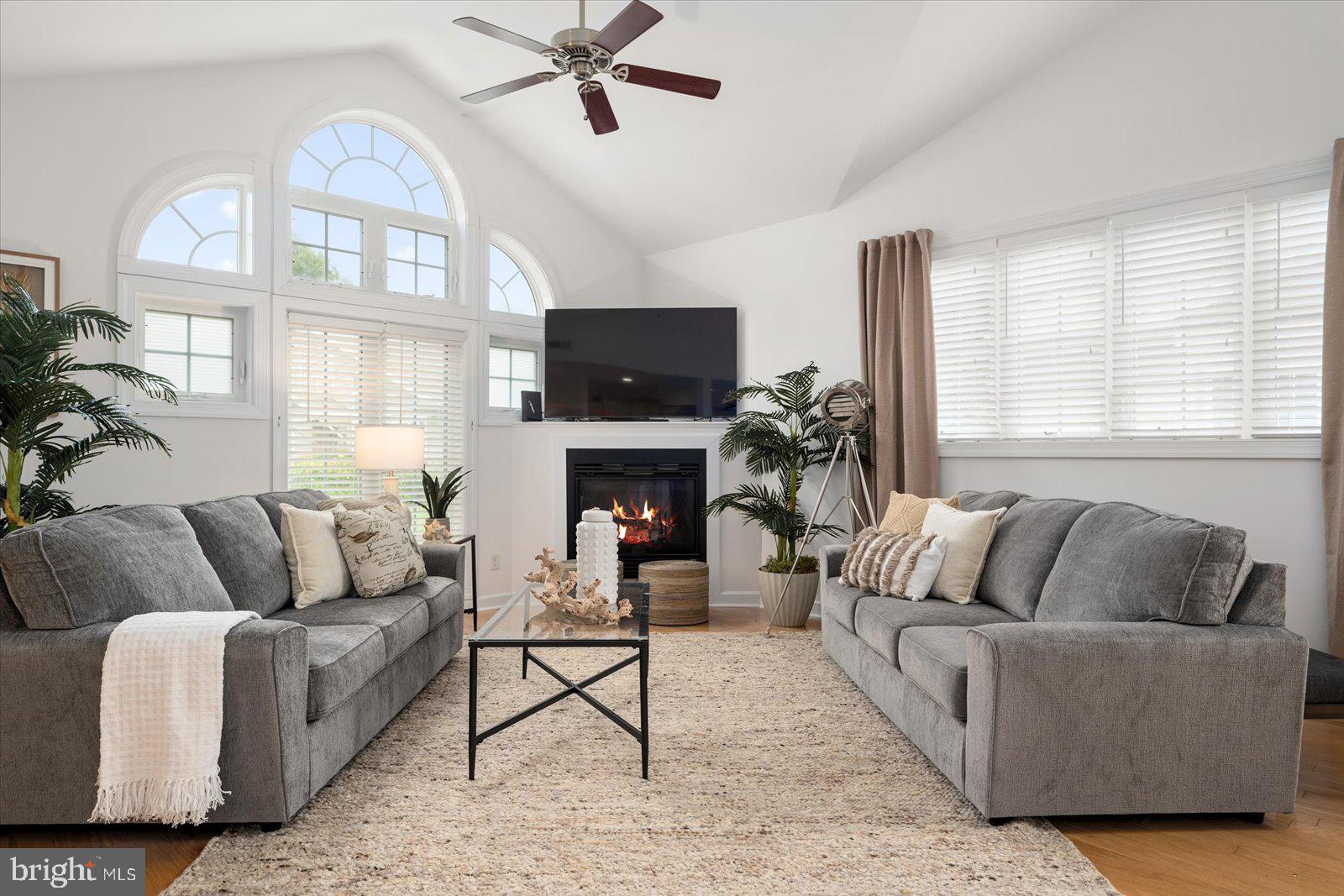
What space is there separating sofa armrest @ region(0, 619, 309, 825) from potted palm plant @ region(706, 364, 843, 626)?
10.8ft

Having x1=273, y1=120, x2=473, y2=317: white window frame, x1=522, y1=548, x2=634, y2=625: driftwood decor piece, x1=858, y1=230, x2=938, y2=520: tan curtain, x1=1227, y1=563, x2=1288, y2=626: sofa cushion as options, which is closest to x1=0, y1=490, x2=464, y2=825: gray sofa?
x1=522, y1=548, x2=634, y2=625: driftwood decor piece

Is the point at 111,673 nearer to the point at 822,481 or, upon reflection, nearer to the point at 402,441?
the point at 402,441

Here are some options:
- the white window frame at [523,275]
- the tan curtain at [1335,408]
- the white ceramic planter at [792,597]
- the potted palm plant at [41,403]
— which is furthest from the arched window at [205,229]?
the tan curtain at [1335,408]

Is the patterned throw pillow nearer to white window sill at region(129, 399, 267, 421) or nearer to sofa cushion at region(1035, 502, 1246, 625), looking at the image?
sofa cushion at region(1035, 502, 1246, 625)

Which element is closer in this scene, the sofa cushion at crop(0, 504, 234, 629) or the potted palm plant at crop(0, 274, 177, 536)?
the sofa cushion at crop(0, 504, 234, 629)

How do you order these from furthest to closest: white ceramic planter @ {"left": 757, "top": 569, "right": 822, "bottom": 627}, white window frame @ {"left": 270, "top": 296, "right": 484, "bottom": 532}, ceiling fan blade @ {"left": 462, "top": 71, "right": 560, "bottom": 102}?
1. white ceramic planter @ {"left": 757, "top": 569, "right": 822, "bottom": 627}
2. white window frame @ {"left": 270, "top": 296, "right": 484, "bottom": 532}
3. ceiling fan blade @ {"left": 462, "top": 71, "right": 560, "bottom": 102}

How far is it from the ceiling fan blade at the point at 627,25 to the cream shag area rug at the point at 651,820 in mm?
2548

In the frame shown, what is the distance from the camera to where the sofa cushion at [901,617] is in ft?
9.82

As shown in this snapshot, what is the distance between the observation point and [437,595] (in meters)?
3.57

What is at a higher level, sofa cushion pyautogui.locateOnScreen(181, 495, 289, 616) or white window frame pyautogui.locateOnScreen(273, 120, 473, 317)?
white window frame pyautogui.locateOnScreen(273, 120, 473, 317)

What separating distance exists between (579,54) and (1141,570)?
2695mm

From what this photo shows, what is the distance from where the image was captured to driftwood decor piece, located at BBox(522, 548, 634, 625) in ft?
9.23

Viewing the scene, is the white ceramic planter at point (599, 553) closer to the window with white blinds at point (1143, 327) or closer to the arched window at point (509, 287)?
the window with white blinds at point (1143, 327)

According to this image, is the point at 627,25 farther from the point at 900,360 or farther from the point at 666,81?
the point at 900,360
